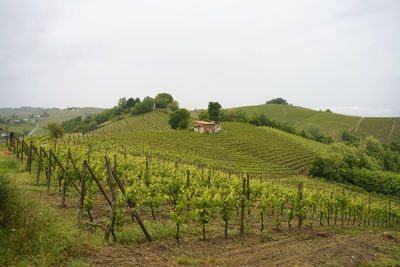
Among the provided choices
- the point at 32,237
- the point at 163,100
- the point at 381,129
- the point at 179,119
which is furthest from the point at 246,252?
the point at 163,100

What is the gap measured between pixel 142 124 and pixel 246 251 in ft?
279

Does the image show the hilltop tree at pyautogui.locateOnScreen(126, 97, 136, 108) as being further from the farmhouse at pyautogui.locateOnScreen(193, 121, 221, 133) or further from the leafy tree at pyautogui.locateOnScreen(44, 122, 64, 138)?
the leafy tree at pyautogui.locateOnScreen(44, 122, 64, 138)

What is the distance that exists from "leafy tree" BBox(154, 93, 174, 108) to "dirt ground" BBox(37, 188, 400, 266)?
107286 millimetres

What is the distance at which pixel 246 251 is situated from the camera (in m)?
6.69

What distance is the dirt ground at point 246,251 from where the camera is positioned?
5.40 m

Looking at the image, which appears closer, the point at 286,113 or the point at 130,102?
the point at 130,102

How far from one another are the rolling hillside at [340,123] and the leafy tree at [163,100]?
45.5m

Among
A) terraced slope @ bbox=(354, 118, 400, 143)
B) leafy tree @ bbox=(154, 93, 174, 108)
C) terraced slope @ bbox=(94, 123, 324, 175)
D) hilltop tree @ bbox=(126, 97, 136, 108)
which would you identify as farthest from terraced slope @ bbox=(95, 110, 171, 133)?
terraced slope @ bbox=(354, 118, 400, 143)

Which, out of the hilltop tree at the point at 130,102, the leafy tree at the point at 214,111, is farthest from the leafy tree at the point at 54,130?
the hilltop tree at the point at 130,102

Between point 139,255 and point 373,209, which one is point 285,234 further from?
point 373,209

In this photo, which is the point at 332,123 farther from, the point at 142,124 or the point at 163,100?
the point at 142,124

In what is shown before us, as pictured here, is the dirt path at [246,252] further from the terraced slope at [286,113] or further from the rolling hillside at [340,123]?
the terraced slope at [286,113]

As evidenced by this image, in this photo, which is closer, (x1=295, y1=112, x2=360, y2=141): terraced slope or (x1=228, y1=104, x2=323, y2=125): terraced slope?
(x1=295, y1=112, x2=360, y2=141): terraced slope

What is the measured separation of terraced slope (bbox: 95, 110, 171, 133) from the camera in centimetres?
8149
